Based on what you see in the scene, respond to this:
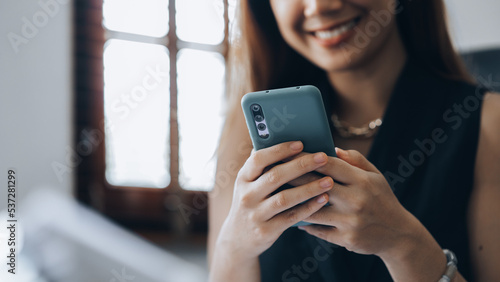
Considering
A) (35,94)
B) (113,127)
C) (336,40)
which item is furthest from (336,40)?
(113,127)

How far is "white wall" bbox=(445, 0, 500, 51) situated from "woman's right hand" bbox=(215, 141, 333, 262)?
4.80 feet

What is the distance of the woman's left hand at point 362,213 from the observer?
49 cm

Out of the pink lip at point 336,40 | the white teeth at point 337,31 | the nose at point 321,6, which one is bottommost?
the pink lip at point 336,40

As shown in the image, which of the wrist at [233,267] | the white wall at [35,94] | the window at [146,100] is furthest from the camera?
the window at [146,100]

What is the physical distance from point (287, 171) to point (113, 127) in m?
2.18

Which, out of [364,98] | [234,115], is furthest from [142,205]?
[364,98]

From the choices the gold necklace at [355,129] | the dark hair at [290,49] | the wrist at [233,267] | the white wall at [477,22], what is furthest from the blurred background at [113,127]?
the wrist at [233,267]

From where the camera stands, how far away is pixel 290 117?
0.50 metres

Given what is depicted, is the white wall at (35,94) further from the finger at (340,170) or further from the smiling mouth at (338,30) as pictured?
the finger at (340,170)

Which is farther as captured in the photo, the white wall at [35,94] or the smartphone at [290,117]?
the white wall at [35,94]

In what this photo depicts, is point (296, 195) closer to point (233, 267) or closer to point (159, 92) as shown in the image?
point (233, 267)

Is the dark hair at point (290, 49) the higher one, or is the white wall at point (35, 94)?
the dark hair at point (290, 49)

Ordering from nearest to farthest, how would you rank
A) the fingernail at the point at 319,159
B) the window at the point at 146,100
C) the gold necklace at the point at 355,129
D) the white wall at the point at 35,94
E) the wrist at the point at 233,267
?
the fingernail at the point at 319,159, the wrist at the point at 233,267, the gold necklace at the point at 355,129, the white wall at the point at 35,94, the window at the point at 146,100

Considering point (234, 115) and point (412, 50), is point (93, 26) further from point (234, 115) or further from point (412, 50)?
point (412, 50)
